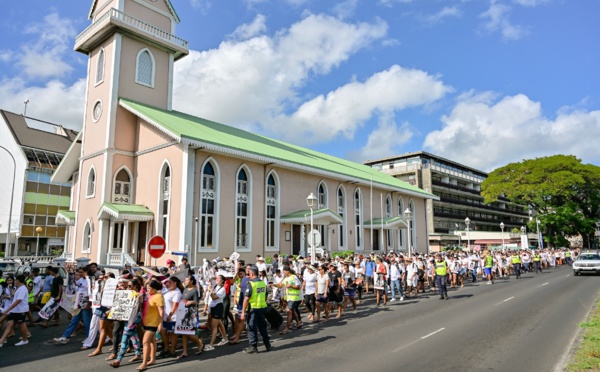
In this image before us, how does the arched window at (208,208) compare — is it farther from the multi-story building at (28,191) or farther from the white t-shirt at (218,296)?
the multi-story building at (28,191)

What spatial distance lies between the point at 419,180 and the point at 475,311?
5804cm

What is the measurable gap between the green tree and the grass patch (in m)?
43.7

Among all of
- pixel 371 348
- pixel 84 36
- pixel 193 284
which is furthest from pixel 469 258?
pixel 84 36

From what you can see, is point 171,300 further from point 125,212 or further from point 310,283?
point 125,212

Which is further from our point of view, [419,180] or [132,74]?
[419,180]

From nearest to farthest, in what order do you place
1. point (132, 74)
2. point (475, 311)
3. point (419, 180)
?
point (475, 311), point (132, 74), point (419, 180)

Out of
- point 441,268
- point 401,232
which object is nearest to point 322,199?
point 401,232

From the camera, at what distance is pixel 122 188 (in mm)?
24859

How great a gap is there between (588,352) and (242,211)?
19096 millimetres

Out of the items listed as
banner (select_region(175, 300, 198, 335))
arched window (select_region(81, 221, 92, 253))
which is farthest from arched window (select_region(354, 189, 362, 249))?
banner (select_region(175, 300, 198, 335))

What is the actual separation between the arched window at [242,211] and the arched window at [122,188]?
22.5 ft

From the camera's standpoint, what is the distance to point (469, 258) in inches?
947

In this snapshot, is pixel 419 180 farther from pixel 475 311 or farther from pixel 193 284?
pixel 193 284

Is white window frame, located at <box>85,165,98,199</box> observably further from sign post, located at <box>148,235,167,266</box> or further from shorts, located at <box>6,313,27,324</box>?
shorts, located at <box>6,313,27,324</box>
